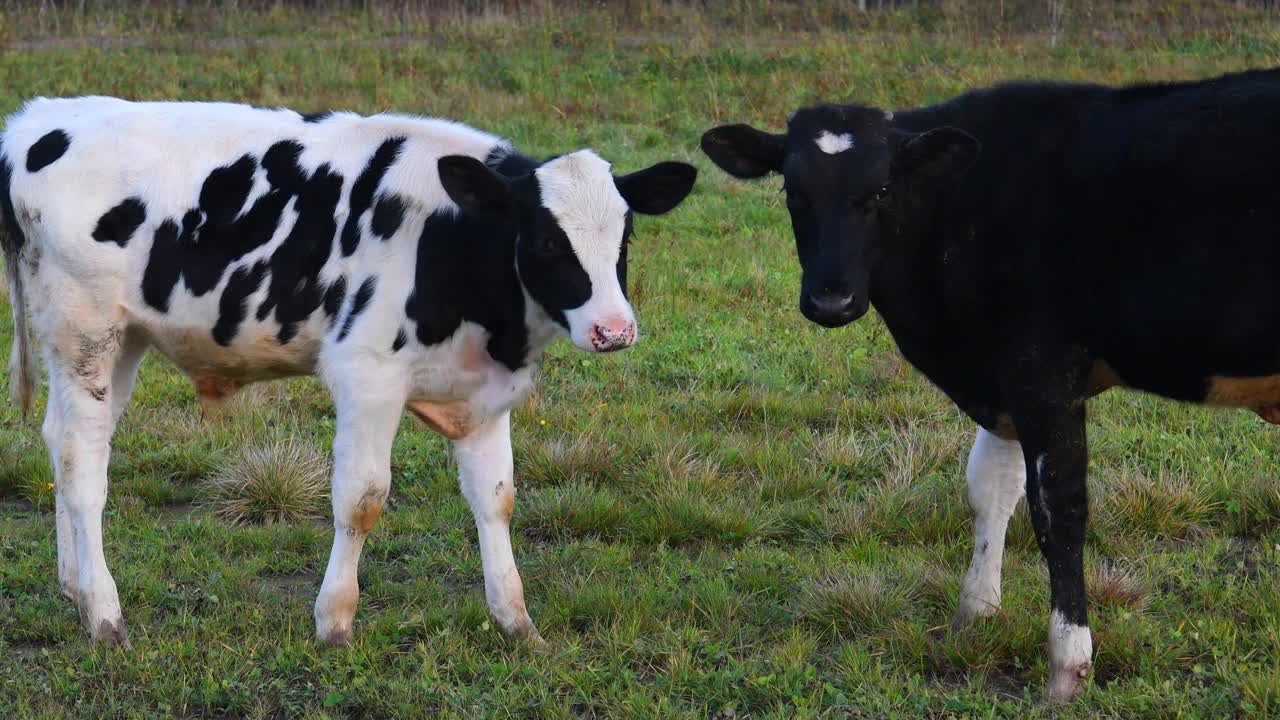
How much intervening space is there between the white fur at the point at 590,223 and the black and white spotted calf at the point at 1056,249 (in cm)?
49

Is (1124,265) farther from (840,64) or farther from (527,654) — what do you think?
(840,64)

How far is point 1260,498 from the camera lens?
589cm

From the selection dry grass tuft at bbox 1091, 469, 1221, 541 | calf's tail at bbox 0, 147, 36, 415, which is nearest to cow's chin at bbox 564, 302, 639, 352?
calf's tail at bbox 0, 147, 36, 415

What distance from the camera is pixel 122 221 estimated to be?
503cm

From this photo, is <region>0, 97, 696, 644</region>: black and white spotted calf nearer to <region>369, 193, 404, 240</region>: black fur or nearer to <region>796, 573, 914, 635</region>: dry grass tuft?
<region>369, 193, 404, 240</region>: black fur

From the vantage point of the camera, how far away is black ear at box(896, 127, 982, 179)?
4574mm

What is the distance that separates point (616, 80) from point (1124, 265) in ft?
44.8

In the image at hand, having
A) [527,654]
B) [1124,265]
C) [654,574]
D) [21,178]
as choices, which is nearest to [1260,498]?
[1124,265]

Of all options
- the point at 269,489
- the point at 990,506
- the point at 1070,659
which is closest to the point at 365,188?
the point at 269,489

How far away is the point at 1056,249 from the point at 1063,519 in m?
0.88

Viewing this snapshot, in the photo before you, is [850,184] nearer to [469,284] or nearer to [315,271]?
[469,284]

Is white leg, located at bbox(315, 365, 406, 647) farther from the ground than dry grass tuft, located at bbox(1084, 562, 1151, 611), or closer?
farther from the ground

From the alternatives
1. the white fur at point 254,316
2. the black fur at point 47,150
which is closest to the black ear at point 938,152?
the white fur at point 254,316

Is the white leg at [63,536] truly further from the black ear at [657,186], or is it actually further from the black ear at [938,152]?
the black ear at [938,152]
